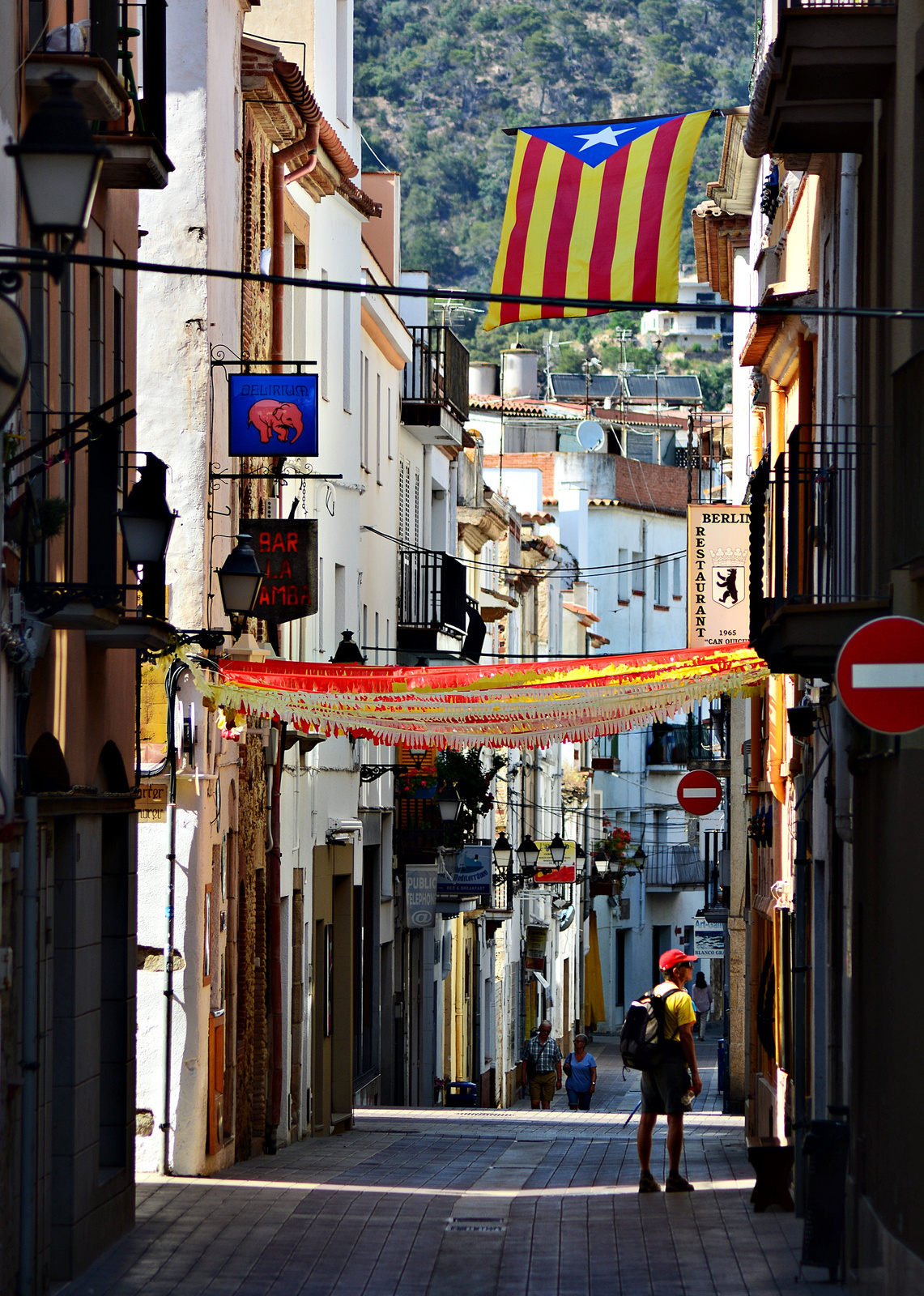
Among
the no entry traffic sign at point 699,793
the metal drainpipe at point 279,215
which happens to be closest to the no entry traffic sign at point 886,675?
the metal drainpipe at point 279,215

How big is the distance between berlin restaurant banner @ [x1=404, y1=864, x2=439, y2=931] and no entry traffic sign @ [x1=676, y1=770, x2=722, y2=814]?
5.55 meters

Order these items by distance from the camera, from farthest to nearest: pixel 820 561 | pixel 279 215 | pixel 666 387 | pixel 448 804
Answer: pixel 666 387, pixel 448 804, pixel 279 215, pixel 820 561

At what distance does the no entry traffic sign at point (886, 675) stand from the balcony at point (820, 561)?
6.72 ft

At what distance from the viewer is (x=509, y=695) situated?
16422 millimetres

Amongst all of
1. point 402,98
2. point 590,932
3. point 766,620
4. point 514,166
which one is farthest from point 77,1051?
point 402,98

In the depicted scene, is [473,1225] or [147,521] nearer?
[147,521]

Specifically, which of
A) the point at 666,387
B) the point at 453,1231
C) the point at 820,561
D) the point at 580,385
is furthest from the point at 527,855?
the point at 580,385

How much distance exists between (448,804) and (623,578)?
36.0 metres

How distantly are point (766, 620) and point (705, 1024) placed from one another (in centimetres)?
5206

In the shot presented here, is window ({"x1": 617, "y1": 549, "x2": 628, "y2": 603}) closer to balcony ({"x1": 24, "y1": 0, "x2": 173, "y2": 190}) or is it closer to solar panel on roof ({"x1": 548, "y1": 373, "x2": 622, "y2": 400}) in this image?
solar panel on roof ({"x1": 548, "y1": 373, "x2": 622, "y2": 400})

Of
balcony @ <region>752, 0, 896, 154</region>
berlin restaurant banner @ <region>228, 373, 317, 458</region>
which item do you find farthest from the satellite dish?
balcony @ <region>752, 0, 896, 154</region>

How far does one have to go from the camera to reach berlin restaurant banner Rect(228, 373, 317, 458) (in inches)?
784

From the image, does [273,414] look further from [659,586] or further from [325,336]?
[659,586]

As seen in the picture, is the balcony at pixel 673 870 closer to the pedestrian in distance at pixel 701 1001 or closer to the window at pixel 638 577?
the pedestrian in distance at pixel 701 1001
